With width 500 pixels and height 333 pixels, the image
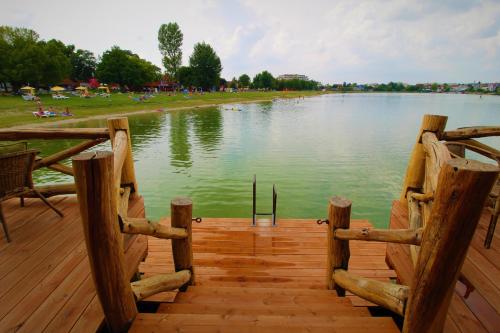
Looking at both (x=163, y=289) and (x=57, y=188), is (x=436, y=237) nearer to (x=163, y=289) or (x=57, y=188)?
(x=163, y=289)

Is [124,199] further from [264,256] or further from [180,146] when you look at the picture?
[180,146]

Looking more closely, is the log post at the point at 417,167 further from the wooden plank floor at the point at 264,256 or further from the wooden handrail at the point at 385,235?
the wooden handrail at the point at 385,235

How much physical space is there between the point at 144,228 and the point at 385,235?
186 centimetres

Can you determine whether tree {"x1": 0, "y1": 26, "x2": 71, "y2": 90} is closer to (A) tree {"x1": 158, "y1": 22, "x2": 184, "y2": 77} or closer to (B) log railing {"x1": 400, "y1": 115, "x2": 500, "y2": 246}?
(A) tree {"x1": 158, "y1": 22, "x2": 184, "y2": 77}

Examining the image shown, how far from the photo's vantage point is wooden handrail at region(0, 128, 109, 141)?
3.66 meters

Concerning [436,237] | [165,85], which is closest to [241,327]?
[436,237]

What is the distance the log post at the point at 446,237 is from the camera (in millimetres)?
1283

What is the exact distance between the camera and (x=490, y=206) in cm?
373

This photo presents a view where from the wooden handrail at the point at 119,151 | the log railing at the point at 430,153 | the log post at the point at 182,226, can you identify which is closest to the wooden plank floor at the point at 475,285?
the log railing at the point at 430,153

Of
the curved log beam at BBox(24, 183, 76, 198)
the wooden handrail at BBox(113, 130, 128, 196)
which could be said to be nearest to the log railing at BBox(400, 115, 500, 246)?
the wooden handrail at BBox(113, 130, 128, 196)

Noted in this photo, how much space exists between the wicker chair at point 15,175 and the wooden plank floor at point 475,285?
14.1 feet

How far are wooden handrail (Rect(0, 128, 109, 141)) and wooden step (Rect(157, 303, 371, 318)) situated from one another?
8.09ft

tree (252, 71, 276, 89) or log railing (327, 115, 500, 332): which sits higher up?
tree (252, 71, 276, 89)

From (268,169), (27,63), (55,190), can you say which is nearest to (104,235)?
(55,190)
